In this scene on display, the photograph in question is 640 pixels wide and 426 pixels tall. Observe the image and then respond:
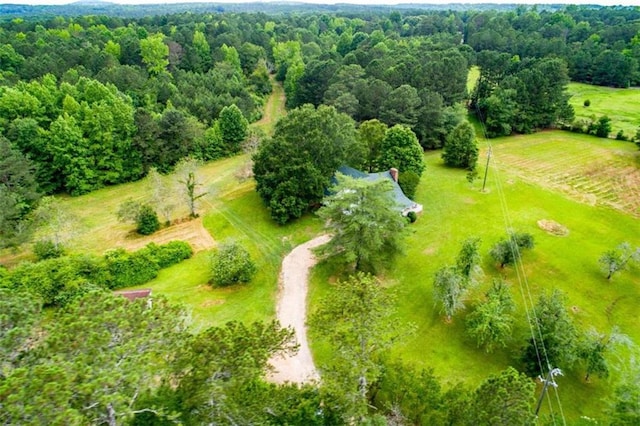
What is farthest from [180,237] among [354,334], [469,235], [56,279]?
[469,235]

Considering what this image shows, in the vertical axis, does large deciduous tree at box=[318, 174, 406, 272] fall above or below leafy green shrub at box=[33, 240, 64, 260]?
above

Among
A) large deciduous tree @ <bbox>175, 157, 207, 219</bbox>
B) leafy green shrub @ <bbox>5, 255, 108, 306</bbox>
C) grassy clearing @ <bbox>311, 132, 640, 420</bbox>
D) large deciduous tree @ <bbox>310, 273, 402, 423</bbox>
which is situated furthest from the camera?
large deciduous tree @ <bbox>175, 157, 207, 219</bbox>

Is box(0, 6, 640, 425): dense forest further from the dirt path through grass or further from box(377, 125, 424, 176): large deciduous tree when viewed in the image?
the dirt path through grass

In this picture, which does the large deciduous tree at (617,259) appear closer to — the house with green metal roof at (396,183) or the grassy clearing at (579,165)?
the grassy clearing at (579,165)

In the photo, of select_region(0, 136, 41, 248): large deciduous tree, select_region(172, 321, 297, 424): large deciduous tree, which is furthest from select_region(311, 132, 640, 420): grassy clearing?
select_region(0, 136, 41, 248): large deciduous tree

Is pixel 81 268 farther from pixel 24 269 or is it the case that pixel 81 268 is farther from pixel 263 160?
pixel 263 160

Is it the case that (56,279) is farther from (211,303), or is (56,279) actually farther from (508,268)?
(508,268)
